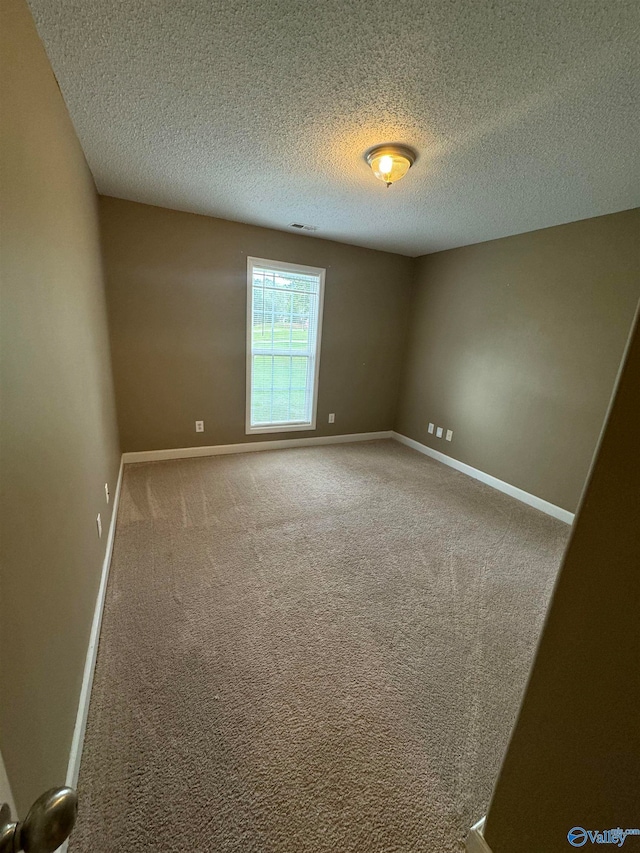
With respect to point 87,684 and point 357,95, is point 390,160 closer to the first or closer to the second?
point 357,95

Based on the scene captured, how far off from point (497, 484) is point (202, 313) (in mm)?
3499

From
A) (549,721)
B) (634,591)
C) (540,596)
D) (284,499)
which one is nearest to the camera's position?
(634,591)

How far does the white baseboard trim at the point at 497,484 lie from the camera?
2881mm

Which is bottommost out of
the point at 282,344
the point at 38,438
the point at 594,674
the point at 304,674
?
the point at 304,674

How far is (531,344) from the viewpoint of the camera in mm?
3045

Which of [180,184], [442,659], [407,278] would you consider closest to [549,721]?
[442,659]

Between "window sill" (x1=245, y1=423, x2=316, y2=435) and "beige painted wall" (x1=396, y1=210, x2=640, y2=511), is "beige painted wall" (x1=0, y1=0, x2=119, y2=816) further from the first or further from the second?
"beige painted wall" (x1=396, y1=210, x2=640, y2=511)

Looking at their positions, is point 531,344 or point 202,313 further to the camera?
point 202,313

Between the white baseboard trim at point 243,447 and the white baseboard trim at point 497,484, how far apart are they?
63 cm

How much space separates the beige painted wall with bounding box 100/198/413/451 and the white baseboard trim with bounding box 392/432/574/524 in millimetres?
1195

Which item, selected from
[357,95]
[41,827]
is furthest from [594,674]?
[357,95]

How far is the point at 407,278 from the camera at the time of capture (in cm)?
429

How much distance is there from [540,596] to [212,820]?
1898 mm

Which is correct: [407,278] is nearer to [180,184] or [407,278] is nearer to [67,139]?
[180,184]
